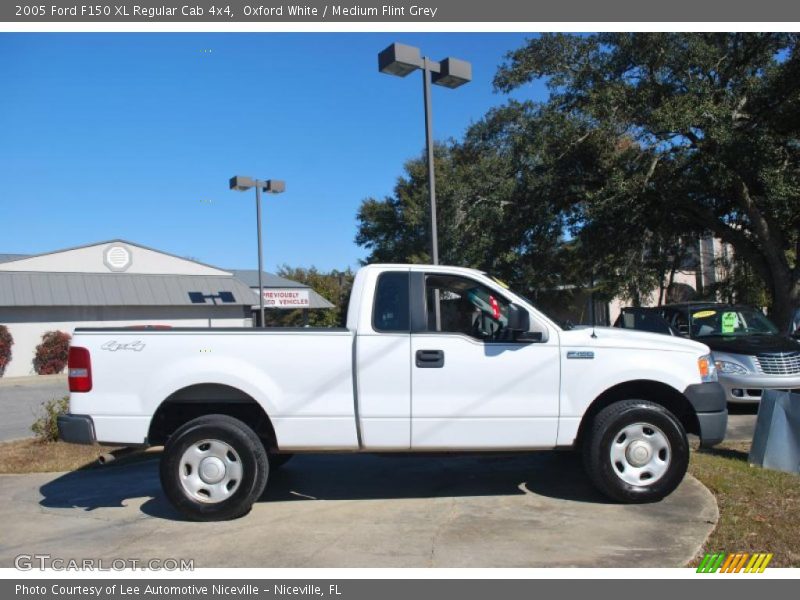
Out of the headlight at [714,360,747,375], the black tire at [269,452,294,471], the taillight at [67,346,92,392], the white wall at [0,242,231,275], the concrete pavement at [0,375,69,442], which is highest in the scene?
the white wall at [0,242,231,275]

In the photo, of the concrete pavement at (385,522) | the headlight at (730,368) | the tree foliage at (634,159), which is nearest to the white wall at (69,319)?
the tree foliage at (634,159)

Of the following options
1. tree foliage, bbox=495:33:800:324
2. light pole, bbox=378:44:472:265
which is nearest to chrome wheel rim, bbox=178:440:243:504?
light pole, bbox=378:44:472:265

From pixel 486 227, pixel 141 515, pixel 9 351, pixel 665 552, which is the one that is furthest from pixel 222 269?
pixel 665 552

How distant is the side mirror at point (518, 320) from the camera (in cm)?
554

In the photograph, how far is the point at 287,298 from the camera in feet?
105

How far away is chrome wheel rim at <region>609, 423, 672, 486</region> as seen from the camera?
571 cm

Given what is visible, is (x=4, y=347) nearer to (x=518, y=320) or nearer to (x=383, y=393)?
(x=383, y=393)

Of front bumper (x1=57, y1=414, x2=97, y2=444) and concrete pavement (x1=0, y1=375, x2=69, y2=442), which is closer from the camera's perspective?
front bumper (x1=57, y1=414, x2=97, y2=444)

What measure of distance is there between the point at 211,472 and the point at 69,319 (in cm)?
2484

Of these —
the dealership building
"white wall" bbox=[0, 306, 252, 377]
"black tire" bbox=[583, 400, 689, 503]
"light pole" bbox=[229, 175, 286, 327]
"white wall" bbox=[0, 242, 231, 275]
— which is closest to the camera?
"black tire" bbox=[583, 400, 689, 503]

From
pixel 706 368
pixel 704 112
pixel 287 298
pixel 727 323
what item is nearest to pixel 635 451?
pixel 706 368

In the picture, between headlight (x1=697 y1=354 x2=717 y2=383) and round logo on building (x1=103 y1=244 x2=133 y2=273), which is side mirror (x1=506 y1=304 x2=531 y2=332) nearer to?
headlight (x1=697 y1=354 x2=717 y2=383)
